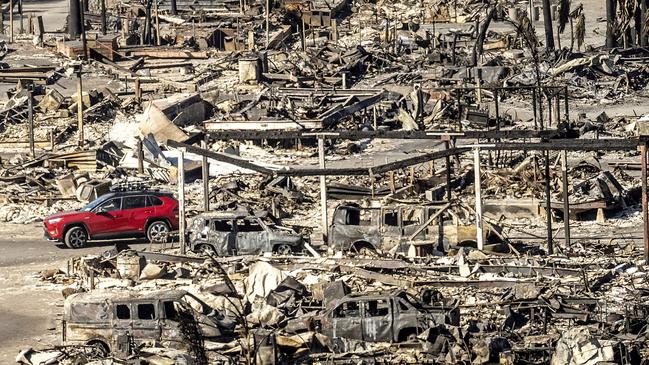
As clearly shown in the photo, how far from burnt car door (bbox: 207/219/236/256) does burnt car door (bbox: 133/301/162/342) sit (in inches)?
278

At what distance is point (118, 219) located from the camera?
124ft

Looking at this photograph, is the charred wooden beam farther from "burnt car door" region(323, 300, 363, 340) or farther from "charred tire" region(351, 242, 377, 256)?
"burnt car door" region(323, 300, 363, 340)

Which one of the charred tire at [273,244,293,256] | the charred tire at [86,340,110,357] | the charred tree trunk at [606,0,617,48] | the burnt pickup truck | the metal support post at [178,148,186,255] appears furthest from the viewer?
the charred tree trunk at [606,0,617,48]

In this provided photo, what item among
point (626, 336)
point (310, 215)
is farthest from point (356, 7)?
point (626, 336)

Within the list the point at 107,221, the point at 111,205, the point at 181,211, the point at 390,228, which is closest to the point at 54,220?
the point at 107,221

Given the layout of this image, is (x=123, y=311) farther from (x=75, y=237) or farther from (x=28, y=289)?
(x=75, y=237)

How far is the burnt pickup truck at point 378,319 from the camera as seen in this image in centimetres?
2802

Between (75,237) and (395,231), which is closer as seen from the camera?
(395,231)

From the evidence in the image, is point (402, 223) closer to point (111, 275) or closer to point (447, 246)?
point (447, 246)

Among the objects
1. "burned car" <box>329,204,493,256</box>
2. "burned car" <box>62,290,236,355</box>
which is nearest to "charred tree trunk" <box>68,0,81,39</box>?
"burned car" <box>329,204,493,256</box>

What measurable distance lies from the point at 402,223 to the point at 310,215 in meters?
5.77

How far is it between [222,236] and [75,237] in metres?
3.99

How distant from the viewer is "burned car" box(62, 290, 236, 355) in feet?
92.2

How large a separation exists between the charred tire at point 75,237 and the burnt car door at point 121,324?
9.27 m
